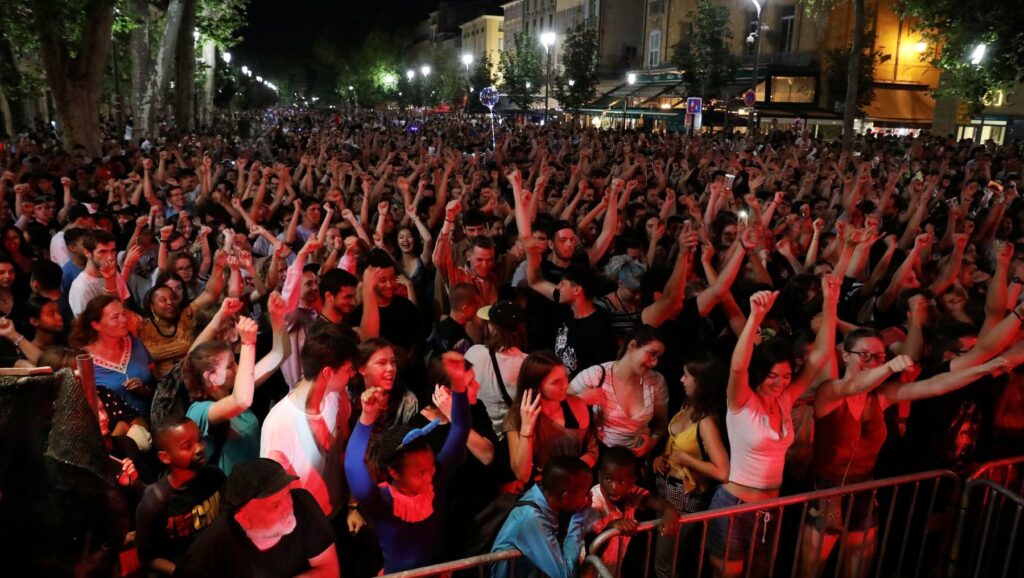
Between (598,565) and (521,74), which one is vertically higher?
(521,74)

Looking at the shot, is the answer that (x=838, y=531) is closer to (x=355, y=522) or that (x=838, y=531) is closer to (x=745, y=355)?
(x=745, y=355)

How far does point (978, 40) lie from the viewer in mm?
19125

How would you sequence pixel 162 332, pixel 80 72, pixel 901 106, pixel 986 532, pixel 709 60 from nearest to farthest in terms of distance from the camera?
1. pixel 986 532
2. pixel 162 332
3. pixel 80 72
4. pixel 709 60
5. pixel 901 106

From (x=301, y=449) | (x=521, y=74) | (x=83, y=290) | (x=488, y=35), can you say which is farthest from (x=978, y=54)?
(x=488, y=35)

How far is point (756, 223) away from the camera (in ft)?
20.5

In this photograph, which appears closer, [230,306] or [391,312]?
[230,306]

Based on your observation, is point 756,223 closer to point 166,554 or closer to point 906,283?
point 906,283

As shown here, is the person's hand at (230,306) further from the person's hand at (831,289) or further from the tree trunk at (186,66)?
the tree trunk at (186,66)

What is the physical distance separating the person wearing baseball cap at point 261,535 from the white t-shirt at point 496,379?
140 cm

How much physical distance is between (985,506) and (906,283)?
8.07ft

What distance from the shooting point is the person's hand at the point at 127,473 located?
3.01 metres

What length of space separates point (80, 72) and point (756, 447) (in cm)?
1761

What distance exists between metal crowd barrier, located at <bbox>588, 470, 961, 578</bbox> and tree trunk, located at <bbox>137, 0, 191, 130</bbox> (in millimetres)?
23030

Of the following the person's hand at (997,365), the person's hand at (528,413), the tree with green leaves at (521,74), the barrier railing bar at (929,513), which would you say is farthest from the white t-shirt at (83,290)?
the tree with green leaves at (521,74)
